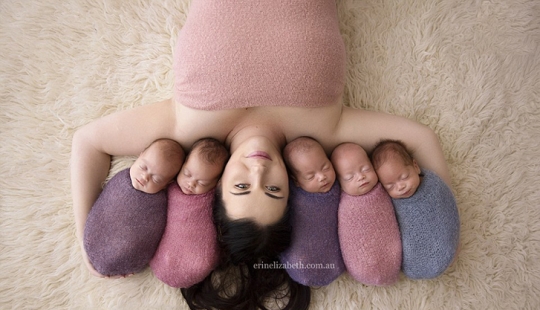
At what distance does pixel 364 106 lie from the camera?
1.41m

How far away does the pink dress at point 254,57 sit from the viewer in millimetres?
1110

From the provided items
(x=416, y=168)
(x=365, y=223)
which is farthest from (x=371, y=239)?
(x=416, y=168)

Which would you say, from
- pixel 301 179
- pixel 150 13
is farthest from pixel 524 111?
pixel 150 13

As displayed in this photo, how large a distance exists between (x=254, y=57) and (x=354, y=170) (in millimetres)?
478

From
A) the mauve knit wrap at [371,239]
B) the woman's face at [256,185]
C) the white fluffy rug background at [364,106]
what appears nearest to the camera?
the woman's face at [256,185]

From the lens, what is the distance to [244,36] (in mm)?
1114

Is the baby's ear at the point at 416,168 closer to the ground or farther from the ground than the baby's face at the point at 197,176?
closer to the ground

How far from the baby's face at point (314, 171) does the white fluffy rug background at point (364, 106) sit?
0.33 meters

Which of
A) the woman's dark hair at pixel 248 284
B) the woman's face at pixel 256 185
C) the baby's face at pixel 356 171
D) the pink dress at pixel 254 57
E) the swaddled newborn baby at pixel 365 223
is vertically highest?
the pink dress at pixel 254 57

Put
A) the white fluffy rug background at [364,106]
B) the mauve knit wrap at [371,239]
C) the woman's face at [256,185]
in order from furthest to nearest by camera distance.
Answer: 1. the white fluffy rug background at [364,106]
2. the mauve knit wrap at [371,239]
3. the woman's face at [256,185]

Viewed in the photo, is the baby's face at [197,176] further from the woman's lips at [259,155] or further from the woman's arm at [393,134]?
the woman's arm at [393,134]

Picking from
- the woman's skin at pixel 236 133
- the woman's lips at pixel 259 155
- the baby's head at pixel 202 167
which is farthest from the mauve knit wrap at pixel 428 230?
the baby's head at pixel 202 167

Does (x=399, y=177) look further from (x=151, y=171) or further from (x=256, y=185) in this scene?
(x=151, y=171)

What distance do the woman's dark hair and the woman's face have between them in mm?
59
